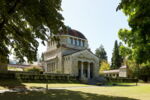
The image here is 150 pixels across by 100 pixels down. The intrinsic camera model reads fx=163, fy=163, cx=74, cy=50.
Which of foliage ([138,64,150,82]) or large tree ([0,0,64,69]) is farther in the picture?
foliage ([138,64,150,82])

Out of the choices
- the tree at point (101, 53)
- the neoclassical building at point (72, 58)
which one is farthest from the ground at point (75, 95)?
the tree at point (101, 53)

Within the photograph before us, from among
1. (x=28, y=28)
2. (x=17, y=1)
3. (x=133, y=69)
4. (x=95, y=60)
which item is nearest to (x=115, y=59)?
(x=133, y=69)

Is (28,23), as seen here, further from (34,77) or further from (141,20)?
(34,77)

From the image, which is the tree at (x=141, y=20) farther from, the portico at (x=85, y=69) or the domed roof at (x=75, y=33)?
the domed roof at (x=75, y=33)

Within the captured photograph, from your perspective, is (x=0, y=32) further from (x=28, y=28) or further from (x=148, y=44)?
(x=148, y=44)

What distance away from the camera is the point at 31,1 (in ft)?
45.9

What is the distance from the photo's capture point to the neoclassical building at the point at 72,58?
4531 centimetres

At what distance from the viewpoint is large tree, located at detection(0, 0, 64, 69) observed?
1468cm

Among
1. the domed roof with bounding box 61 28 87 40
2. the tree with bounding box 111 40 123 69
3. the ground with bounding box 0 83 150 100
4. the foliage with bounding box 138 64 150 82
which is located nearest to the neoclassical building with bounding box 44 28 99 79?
the domed roof with bounding box 61 28 87 40

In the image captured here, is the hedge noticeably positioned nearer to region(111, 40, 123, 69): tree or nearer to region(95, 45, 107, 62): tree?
region(111, 40, 123, 69): tree

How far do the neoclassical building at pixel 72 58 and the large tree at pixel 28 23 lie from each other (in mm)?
24876

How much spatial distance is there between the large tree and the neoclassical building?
24.9 meters

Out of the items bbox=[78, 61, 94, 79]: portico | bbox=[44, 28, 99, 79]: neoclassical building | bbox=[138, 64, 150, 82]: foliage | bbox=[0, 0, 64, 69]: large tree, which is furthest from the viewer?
bbox=[138, 64, 150, 82]: foliage

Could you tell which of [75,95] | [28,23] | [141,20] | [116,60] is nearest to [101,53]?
[116,60]
